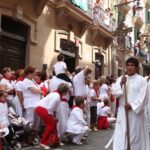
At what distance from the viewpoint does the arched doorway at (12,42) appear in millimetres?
13966

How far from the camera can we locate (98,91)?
1349 centimetres

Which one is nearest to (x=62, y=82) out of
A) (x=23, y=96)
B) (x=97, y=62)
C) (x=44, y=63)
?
(x=23, y=96)

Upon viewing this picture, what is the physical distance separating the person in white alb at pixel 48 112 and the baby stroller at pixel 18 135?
1.05 feet

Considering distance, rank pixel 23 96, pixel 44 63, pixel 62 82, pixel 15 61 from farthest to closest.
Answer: pixel 44 63
pixel 15 61
pixel 62 82
pixel 23 96

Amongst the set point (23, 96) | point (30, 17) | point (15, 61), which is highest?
point (30, 17)

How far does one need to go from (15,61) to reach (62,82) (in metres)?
4.92

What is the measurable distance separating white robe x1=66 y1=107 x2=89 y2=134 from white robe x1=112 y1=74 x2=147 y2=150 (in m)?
2.80

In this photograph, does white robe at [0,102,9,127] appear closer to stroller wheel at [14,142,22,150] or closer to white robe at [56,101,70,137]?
stroller wheel at [14,142,22,150]

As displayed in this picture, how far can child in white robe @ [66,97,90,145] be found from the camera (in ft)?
31.8

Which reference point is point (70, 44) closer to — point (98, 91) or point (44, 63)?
point (44, 63)

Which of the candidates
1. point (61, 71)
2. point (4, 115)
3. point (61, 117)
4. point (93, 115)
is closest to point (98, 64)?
point (93, 115)

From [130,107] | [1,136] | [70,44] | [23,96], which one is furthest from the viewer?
[70,44]

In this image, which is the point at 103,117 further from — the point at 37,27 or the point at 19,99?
the point at 37,27

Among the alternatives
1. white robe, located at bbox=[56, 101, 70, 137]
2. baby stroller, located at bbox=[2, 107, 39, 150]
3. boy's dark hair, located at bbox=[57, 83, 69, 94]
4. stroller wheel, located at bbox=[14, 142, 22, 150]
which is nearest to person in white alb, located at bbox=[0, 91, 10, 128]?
baby stroller, located at bbox=[2, 107, 39, 150]
